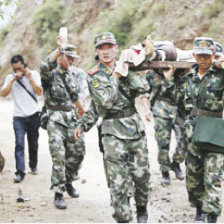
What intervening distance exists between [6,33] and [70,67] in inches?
1142

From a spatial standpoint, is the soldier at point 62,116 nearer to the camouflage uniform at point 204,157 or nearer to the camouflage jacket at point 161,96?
the camouflage jacket at point 161,96

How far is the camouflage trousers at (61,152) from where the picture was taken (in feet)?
20.8

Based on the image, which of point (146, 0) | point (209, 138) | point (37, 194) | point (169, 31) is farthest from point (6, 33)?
point (209, 138)

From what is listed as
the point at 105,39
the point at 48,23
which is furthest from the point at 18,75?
the point at 48,23

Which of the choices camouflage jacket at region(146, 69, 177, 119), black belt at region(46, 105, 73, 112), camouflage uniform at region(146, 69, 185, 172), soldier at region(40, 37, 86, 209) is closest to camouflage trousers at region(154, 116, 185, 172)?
camouflage uniform at region(146, 69, 185, 172)

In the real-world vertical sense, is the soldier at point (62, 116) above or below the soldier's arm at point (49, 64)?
below

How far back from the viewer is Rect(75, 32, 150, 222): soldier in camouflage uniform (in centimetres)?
508

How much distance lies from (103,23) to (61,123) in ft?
58.6

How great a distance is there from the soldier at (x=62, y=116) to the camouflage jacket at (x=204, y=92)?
189cm

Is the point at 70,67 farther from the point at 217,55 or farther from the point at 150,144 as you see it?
the point at 150,144

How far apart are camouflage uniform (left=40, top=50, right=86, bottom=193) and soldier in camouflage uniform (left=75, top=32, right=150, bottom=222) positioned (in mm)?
1185

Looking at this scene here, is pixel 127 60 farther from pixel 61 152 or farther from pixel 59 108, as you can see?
pixel 61 152

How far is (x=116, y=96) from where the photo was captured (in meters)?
5.09

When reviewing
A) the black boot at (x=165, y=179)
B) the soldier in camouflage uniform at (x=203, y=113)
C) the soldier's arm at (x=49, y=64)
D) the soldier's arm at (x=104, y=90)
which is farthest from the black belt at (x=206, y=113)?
the black boot at (x=165, y=179)
